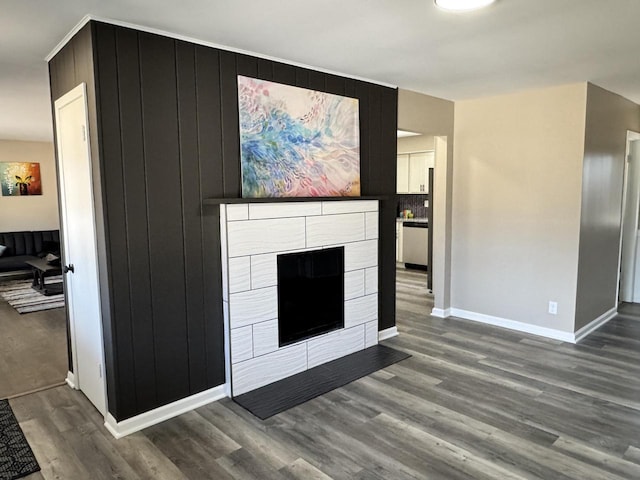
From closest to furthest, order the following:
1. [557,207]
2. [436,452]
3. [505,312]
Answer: [436,452]
[557,207]
[505,312]

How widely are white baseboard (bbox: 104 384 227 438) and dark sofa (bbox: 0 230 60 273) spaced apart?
227 inches

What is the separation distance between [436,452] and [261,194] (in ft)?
6.66

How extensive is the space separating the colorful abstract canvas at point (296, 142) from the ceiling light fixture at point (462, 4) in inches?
55.9

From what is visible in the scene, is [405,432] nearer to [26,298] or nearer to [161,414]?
[161,414]

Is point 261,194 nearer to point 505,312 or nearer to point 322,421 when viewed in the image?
point 322,421

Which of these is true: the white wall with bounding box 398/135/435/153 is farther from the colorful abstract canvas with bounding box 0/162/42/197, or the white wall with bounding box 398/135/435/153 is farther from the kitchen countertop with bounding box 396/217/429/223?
the colorful abstract canvas with bounding box 0/162/42/197

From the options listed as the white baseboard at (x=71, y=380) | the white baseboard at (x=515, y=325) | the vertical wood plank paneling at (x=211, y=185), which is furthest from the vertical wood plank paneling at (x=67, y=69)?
→ the white baseboard at (x=515, y=325)

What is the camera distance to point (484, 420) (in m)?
2.84

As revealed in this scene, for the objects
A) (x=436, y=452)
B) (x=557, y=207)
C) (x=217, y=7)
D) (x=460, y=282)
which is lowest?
(x=436, y=452)

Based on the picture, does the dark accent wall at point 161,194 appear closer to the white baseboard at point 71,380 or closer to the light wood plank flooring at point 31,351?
the white baseboard at point 71,380

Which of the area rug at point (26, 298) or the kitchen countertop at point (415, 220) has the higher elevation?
the kitchen countertop at point (415, 220)

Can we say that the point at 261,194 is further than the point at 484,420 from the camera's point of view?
Yes

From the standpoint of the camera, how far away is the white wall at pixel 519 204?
13.7ft

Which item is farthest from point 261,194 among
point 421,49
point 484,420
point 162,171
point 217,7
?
point 484,420
